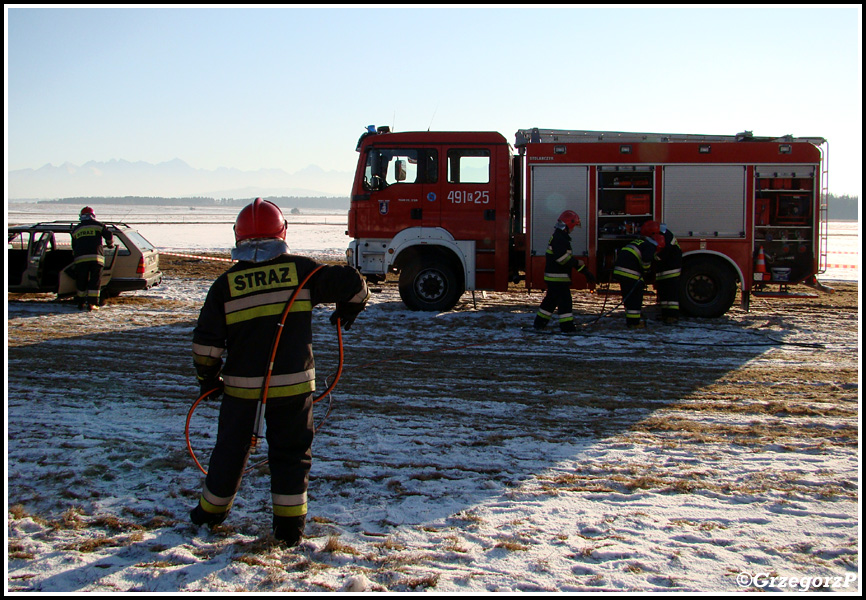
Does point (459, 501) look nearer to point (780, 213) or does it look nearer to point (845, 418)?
point (845, 418)

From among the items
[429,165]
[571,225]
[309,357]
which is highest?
[429,165]

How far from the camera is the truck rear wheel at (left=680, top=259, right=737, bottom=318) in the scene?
34.5 feet

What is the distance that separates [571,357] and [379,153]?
4.83m

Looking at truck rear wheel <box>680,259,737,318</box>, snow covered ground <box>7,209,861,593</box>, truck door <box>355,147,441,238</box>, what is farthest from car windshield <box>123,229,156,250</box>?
truck rear wheel <box>680,259,737,318</box>

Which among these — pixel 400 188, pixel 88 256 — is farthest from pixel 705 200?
pixel 88 256

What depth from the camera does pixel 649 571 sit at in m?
3.26

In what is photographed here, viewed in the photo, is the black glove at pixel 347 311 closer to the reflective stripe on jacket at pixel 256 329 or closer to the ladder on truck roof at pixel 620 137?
the reflective stripe on jacket at pixel 256 329

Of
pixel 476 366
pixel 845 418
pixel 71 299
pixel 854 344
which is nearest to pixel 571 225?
pixel 476 366

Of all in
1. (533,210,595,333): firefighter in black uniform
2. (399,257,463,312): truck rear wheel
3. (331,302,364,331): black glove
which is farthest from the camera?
(399,257,463,312): truck rear wheel

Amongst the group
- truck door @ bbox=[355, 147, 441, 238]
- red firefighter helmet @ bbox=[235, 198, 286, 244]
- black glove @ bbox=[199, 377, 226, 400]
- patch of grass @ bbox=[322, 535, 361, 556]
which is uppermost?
truck door @ bbox=[355, 147, 441, 238]

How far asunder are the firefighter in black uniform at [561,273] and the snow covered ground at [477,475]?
3.47 ft

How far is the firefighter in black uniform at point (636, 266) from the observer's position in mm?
9656

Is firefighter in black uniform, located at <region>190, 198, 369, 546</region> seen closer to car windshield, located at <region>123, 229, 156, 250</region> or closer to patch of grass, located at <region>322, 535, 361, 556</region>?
patch of grass, located at <region>322, 535, 361, 556</region>

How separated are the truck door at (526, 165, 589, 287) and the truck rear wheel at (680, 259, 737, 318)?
1.70 metres
